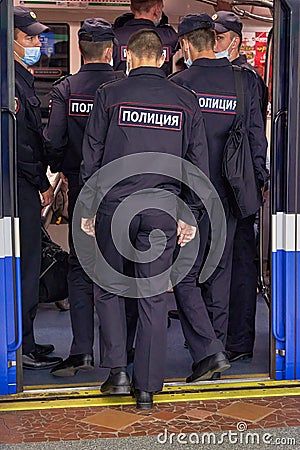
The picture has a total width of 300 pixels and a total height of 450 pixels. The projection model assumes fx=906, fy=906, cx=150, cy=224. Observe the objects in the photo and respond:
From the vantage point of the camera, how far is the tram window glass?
22.4 ft

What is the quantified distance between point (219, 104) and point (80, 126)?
2.44ft

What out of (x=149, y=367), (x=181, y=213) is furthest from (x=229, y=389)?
(x=181, y=213)

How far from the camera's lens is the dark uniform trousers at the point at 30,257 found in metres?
4.84

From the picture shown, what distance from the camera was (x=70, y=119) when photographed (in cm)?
475

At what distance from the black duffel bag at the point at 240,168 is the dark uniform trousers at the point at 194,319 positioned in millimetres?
379

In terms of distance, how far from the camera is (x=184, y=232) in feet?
14.1

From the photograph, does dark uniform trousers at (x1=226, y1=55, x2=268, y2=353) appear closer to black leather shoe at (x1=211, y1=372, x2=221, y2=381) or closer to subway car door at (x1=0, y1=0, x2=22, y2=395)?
black leather shoe at (x1=211, y1=372, x2=221, y2=381)

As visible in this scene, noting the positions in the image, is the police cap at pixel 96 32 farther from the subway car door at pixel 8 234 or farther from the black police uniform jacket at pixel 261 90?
the black police uniform jacket at pixel 261 90

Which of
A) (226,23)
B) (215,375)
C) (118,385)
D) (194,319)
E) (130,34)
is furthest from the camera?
(130,34)

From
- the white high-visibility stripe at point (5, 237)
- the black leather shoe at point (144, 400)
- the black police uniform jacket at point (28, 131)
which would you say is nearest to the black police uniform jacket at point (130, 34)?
the black police uniform jacket at point (28, 131)

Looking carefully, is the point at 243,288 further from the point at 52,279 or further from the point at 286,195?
the point at 52,279

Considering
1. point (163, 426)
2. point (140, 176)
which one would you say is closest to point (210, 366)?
point (163, 426)

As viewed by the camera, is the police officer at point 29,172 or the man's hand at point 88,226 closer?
the man's hand at point 88,226

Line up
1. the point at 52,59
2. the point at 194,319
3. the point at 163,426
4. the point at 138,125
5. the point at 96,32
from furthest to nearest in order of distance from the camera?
1. the point at 52,59
2. the point at 96,32
3. the point at 194,319
4. the point at 138,125
5. the point at 163,426
